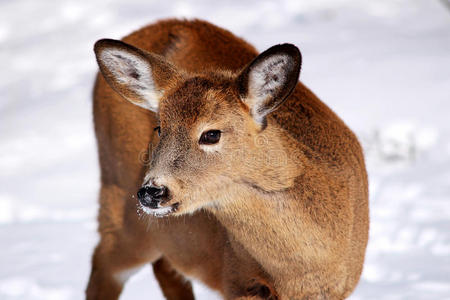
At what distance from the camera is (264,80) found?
11.9ft

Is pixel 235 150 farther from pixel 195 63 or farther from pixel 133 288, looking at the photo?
pixel 133 288

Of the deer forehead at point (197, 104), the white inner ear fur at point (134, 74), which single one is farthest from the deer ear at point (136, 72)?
the deer forehead at point (197, 104)

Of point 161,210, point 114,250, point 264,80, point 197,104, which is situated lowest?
point 114,250

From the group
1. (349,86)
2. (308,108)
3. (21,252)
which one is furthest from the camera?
(349,86)

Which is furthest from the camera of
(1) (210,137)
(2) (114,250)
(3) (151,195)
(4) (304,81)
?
(4) (304,81)

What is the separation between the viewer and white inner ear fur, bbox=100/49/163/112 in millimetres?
3951

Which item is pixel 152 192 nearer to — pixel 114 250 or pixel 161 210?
pixel 161 210

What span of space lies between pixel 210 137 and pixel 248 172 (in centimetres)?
28

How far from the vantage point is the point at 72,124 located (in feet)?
31.2

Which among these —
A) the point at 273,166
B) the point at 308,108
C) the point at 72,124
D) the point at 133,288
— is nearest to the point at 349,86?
the point at 72,124

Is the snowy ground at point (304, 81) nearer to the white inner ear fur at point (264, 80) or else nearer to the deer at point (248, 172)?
the deer at point (248, 172)

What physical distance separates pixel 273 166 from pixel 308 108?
28.8 inches

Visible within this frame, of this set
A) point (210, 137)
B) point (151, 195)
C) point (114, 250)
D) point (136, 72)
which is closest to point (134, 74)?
point (136, 72)

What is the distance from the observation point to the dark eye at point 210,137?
3.60 meters
